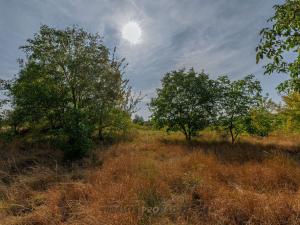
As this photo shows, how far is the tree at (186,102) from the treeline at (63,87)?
2.61m

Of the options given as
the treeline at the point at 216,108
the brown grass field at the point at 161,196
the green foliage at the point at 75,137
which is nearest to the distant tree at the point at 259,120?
the treeline at the point at 216,108

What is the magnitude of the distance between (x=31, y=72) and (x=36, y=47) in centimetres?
144

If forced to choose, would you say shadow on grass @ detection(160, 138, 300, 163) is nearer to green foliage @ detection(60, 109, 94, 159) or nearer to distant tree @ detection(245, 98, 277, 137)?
distant tree @ detection(245, 98, 277, 137)

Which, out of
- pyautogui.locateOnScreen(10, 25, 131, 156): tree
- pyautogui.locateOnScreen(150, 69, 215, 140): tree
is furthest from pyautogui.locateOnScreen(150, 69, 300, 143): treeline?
pyautogui.locateOnScreen(10, 25, 131, 156): tree

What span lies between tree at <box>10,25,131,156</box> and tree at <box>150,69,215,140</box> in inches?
121

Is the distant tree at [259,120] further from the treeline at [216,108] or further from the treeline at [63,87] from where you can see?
the treeline at [63,87]

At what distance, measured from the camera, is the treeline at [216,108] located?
11398 mm

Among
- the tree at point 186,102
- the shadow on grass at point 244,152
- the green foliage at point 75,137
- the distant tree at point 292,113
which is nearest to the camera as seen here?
the shadow on grass at point 244,152

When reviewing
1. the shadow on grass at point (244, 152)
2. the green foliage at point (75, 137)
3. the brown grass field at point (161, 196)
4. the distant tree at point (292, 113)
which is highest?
the distant tree at point (292, 113)

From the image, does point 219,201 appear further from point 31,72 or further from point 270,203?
point 31,72

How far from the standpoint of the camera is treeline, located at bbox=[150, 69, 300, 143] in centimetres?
1140

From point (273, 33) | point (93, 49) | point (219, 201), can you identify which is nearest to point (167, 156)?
point (219, 201)

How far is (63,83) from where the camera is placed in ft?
37.4

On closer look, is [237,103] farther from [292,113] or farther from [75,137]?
[75,137]
